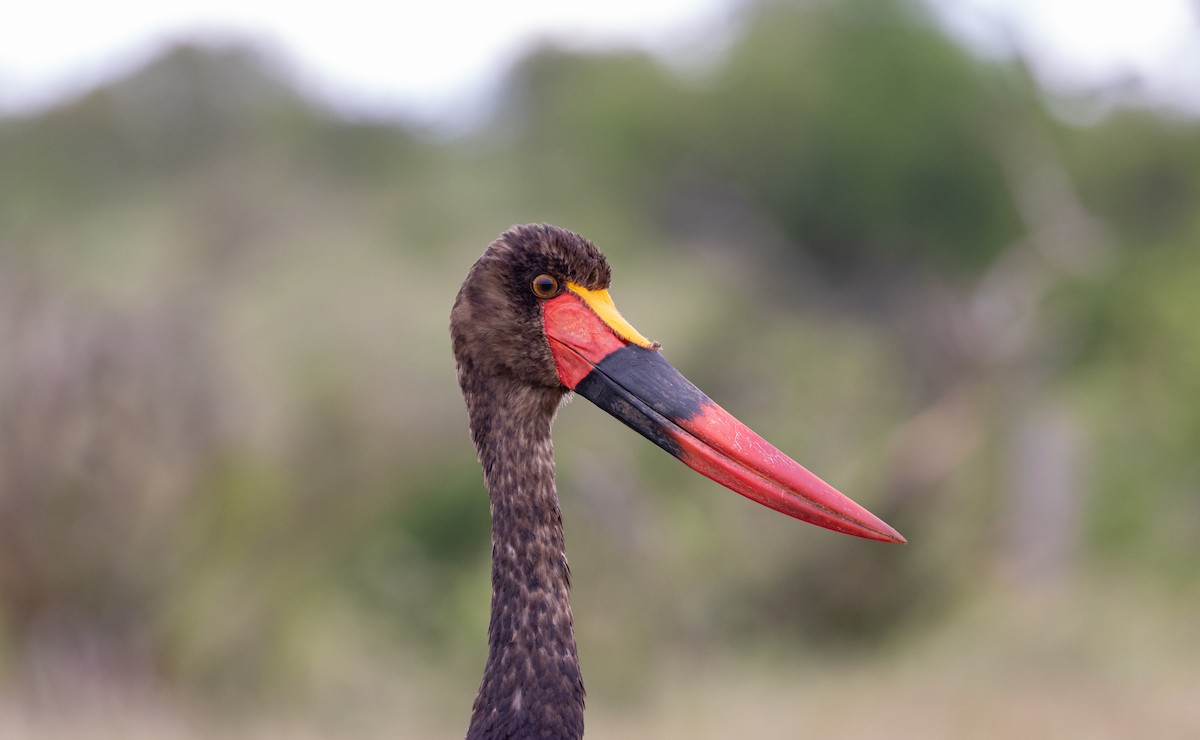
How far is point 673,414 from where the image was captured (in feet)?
10.4

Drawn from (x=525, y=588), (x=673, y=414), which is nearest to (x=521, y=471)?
(x=525, y=588)

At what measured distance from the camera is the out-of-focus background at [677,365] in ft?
24.1

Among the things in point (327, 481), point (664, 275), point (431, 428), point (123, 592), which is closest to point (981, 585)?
point (431, 428)

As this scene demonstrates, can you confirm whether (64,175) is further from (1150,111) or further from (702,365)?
(1150,111)

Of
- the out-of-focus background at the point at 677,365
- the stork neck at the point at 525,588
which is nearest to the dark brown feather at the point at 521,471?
the stork neck at the point at 525,588

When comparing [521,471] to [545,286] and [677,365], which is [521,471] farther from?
[677,365]

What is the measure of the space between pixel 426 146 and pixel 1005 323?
12.6 m

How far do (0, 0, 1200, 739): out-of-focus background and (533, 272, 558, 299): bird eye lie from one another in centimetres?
416

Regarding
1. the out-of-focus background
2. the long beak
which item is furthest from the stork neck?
the out-of-focus background

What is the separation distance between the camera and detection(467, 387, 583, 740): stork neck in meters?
3.11

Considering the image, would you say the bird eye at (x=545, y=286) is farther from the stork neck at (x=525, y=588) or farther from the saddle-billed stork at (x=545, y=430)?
the stork neck at (x=525, y=588)

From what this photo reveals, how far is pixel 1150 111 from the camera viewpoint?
1612 cm

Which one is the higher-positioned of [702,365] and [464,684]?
[702,365]

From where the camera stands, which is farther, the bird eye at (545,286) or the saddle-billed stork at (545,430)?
the bird eye at (545,286)
